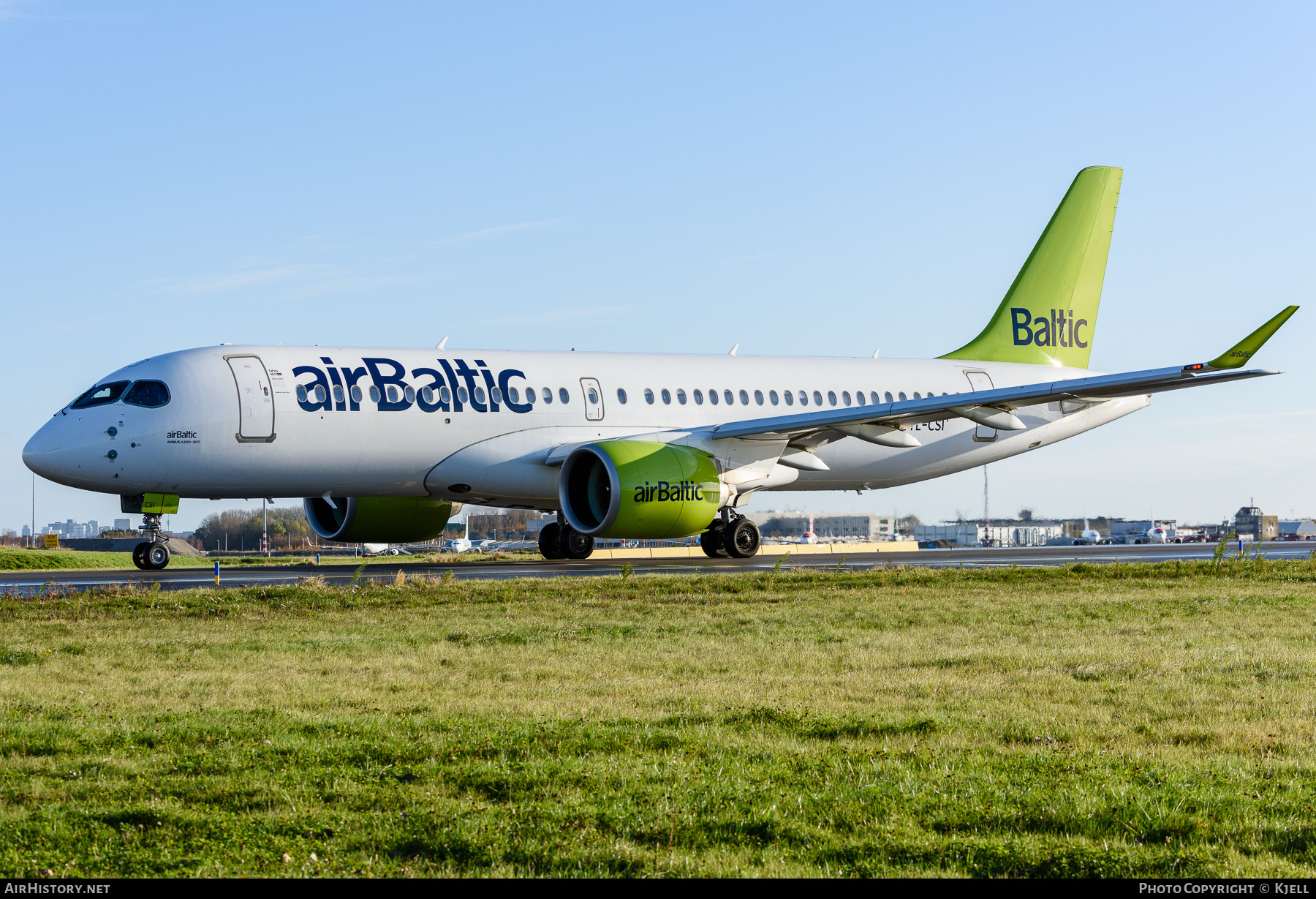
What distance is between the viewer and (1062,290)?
3136 cm

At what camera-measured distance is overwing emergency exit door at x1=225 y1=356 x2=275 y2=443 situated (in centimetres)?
2108

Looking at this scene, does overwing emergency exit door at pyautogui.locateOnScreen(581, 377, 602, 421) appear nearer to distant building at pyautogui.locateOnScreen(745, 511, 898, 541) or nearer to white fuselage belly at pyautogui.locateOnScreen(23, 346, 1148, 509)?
white fuselage belly at pyautogui.locateOnScreen(23, 346, 1148, 509)

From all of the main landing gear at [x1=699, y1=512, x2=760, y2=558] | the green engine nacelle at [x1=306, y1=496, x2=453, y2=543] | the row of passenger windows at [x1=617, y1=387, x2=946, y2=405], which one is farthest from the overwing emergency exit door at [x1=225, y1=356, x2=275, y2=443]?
the main landing gear at [x1=699, y1=512, x2=760, y2=558]

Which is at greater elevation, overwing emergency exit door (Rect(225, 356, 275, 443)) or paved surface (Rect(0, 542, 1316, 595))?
overwing emergency exit door (Rect(225, 356, 275, 443))

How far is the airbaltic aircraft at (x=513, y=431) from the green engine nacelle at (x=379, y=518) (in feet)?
0.12

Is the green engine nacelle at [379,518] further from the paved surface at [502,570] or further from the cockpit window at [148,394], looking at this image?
the cockpit window at [148,394]

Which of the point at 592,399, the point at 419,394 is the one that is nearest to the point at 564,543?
the point at 592,399

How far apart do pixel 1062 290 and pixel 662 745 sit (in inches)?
1066

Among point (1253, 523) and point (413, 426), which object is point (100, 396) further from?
point (1253, 523)

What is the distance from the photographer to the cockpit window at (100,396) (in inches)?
827

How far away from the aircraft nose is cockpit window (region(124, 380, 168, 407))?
4.04 ft

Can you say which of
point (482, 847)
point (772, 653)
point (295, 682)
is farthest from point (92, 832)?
point (772, 653)

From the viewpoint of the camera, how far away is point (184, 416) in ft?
68.4
